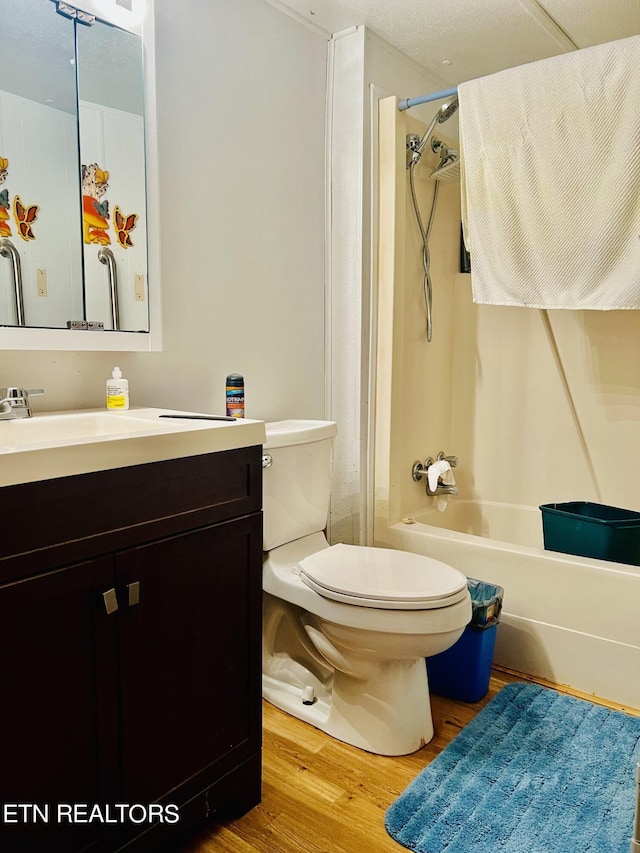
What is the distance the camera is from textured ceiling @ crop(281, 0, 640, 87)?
2.06 m

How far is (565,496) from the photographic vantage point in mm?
2762

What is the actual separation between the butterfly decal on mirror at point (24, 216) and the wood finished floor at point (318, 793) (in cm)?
139

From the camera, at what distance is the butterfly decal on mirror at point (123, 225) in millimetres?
1645

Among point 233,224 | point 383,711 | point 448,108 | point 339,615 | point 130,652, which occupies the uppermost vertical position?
point 448,108

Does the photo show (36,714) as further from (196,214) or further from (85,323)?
(196,214)

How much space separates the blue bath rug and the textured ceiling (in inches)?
84.8

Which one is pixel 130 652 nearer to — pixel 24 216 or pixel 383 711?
pixel 383 711

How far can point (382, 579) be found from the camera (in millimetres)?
1729

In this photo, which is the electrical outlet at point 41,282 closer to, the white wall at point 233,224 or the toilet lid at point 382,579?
the white wall at point 233,224

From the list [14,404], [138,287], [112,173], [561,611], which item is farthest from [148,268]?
[561,611]

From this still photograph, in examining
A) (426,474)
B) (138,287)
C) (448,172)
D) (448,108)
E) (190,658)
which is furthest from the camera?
(426,474)

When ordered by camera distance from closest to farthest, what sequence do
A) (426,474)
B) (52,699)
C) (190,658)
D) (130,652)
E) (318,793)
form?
(52,699), (130,652), (190,658), (318,793), (426,474)

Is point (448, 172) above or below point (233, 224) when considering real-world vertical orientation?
above

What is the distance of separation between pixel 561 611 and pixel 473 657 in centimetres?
34
